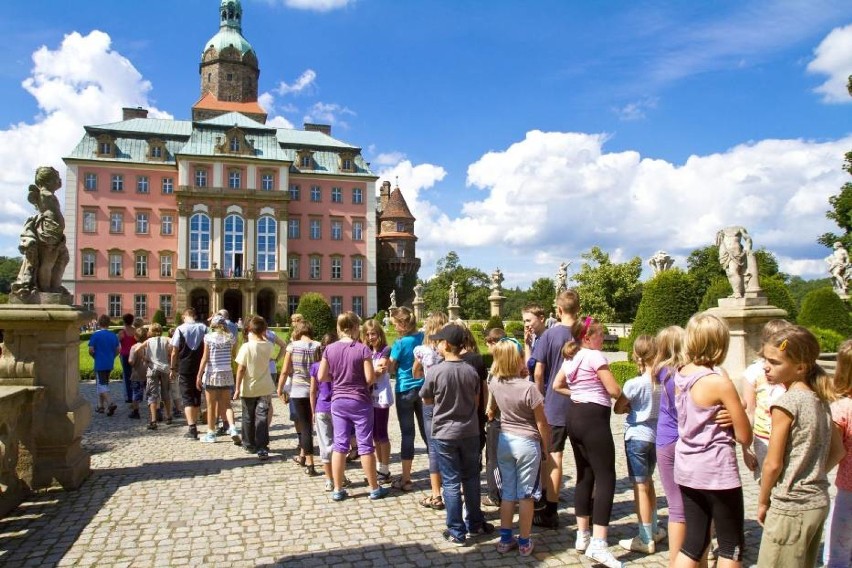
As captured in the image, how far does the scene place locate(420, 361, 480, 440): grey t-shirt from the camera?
447 cm

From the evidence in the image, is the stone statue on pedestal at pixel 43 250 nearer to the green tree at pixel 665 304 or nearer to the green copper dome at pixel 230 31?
the green tree at pixel 665 304

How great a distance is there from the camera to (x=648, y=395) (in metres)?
4.42

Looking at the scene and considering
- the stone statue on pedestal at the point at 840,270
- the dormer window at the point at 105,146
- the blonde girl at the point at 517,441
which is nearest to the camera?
the blonde girl at the point at 517,441

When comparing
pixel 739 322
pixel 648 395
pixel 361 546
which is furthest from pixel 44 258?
pixel 739 322

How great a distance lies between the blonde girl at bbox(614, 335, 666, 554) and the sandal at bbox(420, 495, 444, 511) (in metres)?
1.60

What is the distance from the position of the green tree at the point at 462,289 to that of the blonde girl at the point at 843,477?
52.6 m

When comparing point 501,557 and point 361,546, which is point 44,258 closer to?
point 361,546

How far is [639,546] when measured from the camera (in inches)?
168

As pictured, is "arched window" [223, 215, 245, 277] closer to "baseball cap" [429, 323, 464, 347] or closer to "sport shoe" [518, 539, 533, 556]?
"baseball cap" [429, 323, 464, 347]

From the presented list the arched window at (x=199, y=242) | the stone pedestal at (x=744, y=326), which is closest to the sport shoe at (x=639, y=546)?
the stone pedestal at (x=744, y=326)

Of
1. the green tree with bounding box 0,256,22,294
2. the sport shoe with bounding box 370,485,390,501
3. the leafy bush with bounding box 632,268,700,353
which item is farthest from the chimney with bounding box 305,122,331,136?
the green tree with bounding box 0,256,22,294

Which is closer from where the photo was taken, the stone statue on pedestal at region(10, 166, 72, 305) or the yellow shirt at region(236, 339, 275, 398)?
the stone statue on pedestal at region(10, 166, 72, 305)

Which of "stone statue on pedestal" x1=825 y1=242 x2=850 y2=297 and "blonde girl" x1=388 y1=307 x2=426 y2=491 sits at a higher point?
"stone statue on pedestal" x1=825 y1=242 x2=850 y2=297

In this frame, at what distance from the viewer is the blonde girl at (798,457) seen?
2.77 meters
